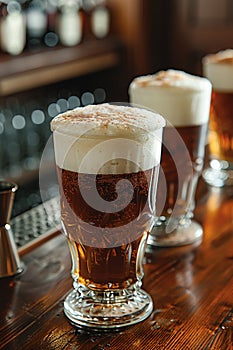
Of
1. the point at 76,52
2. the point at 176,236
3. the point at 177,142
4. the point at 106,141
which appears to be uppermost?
the point at 106,141

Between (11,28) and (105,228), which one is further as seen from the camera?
(11,28)

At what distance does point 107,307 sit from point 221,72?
2.68ft

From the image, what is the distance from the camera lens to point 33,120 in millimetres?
3447

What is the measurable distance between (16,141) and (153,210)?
240 cm

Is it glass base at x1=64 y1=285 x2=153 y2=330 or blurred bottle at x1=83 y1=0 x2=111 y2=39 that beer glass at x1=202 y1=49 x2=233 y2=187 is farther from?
blurred bottle at x1=83 y1=0 x2=111 y2=39

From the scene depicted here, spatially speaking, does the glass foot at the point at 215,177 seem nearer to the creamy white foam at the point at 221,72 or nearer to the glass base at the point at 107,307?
the creamy white foam at the point at 221,72

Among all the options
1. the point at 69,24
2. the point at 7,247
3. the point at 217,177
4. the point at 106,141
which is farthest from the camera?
the point at 69,24

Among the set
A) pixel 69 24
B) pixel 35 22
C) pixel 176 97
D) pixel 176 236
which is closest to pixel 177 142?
pixel 176 97

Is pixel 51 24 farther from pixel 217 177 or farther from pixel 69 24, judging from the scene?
pixel 217 177

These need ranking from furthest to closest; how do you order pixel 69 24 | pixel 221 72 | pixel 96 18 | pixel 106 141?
1. pixel 96 18
2. pixel 69 24
3. pixel 221 72
4. pixel 106 141

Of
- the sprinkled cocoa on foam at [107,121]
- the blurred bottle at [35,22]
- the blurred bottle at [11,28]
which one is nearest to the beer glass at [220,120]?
the sprinkled cocoa on foam at [107,121]

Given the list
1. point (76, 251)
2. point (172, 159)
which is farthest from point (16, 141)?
point (76, 251)

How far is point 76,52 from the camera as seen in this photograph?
364 centimetres

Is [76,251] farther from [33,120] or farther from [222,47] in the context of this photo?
[222,47]
